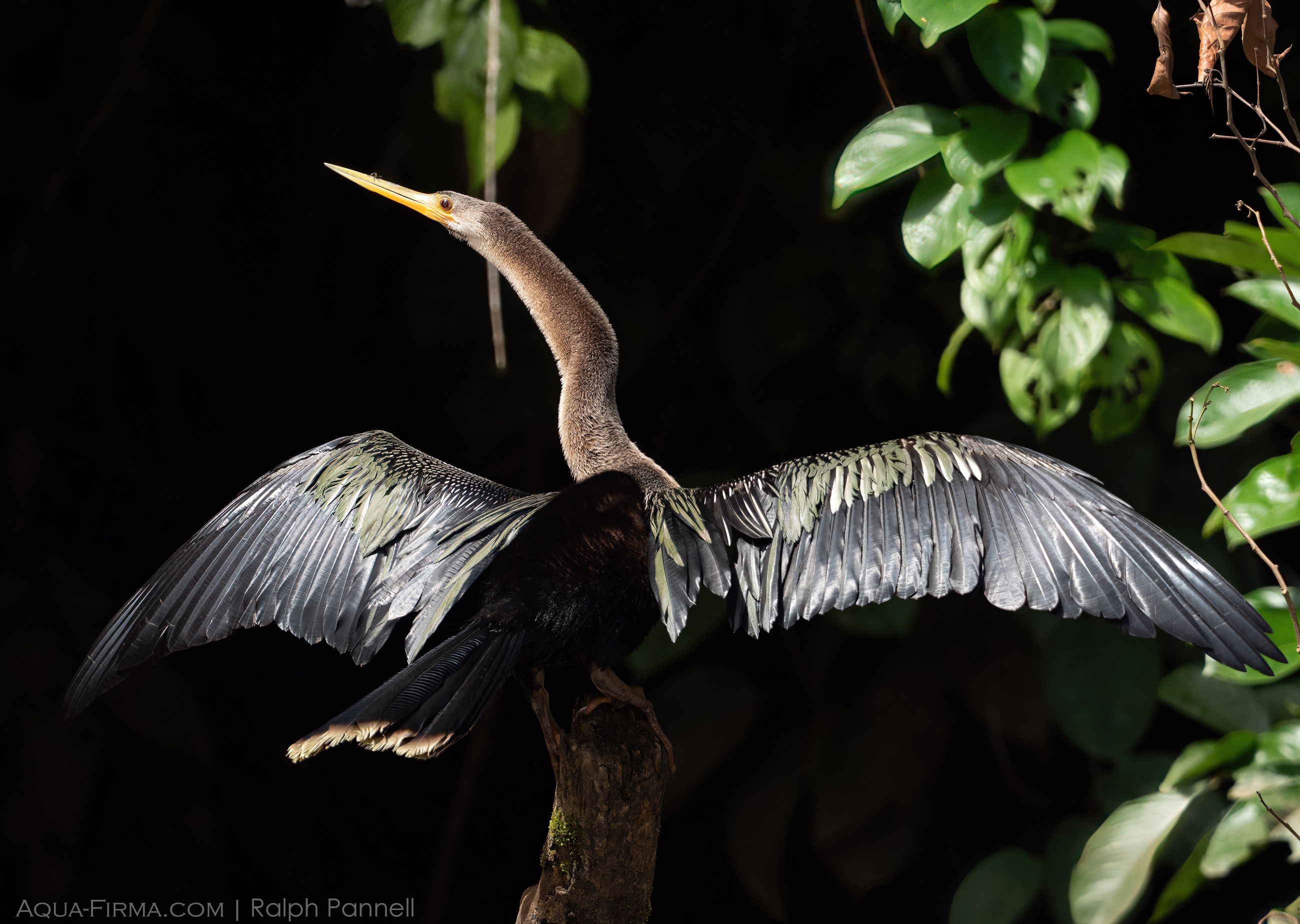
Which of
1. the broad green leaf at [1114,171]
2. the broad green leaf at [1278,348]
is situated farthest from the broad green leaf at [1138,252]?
the broad green leaf at [1278,348]

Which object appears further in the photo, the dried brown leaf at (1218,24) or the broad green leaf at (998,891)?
the broad green leaf at (998,891)

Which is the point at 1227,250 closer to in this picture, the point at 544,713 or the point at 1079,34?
the point at 1079,34

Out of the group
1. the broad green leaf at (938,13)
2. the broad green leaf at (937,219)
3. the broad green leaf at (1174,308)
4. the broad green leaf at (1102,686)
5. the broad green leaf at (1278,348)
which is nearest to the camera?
the broad green leaf at (938,13)

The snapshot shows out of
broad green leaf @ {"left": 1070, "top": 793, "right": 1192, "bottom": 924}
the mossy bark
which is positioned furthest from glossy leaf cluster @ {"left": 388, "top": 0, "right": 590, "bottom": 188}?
broad green leaf @ {"left": 1070, "top": 793, "right": 1192, "bottom": 924}

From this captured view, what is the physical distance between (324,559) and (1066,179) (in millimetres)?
1159

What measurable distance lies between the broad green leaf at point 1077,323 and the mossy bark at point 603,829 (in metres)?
0.82

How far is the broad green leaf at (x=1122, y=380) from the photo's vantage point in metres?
1.62

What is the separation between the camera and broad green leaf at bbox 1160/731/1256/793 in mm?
1439

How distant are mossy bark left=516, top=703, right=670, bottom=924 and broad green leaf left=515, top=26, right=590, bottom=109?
→ 3.36 ft

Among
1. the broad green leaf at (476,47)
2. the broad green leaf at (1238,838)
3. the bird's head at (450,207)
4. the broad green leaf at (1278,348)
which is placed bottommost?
the broad green leaf at (1238,838)

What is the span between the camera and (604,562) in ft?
4.30

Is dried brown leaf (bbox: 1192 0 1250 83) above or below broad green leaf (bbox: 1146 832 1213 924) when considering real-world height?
above

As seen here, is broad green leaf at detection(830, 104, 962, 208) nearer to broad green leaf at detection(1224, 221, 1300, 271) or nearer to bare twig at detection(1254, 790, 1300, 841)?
broad green leaf at detection(1224, 221, 1300, 271)

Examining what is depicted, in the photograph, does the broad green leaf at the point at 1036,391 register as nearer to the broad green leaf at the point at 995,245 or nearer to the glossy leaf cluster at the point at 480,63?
the broad green leaf at the point at 995,245
